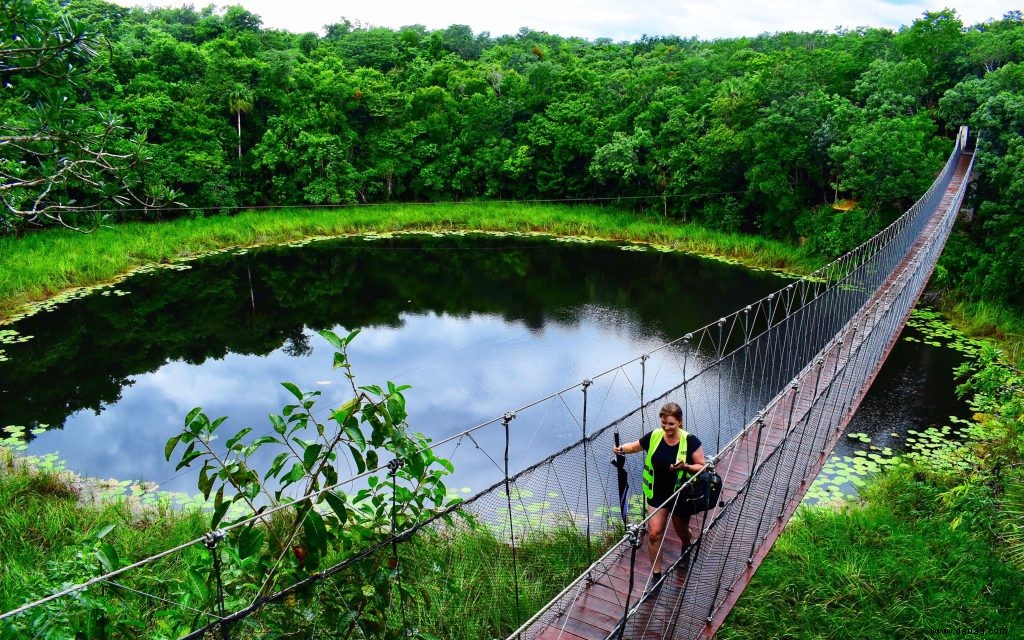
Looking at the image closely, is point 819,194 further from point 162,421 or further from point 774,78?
point 162,421

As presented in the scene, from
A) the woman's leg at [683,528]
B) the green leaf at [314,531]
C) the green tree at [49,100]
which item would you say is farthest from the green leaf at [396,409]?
the woman's leg at [683,528]

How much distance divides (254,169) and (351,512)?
45.9ft

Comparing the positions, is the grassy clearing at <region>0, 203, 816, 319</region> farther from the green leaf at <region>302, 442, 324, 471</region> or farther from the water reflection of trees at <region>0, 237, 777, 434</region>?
the green leaf at <region>302, 442, 324, 471</region>

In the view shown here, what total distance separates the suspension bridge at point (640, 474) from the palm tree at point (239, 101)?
10973mm

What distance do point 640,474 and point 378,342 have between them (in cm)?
472

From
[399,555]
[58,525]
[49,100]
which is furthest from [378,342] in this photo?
[49,100]

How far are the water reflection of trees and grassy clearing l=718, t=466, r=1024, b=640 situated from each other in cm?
418

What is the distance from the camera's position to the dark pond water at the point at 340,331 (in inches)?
255

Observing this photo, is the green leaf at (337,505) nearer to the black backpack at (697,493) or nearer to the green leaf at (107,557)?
the green leaf at (107,557)

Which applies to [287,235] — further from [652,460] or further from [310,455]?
[310,455]

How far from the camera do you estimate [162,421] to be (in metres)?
6.45

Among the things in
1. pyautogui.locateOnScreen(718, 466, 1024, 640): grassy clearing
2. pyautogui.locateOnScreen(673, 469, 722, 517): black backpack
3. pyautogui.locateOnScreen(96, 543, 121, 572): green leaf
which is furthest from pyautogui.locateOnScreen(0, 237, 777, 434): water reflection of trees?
pyautogui.locateOnScreen(96, 543, 121, 572): green leaf

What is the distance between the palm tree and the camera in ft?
47.3

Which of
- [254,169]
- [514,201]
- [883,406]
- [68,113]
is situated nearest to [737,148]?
[514,201]
